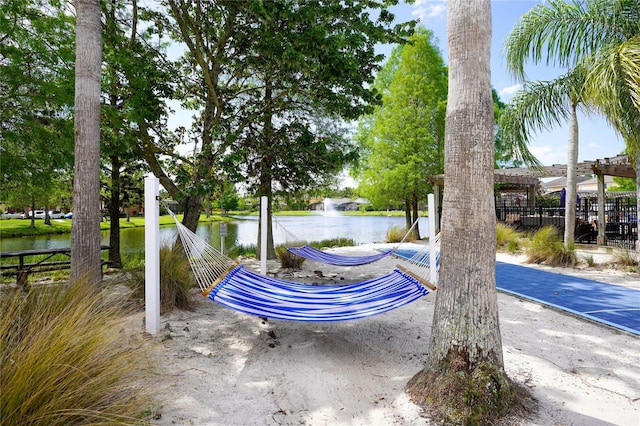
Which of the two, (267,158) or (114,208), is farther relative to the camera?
(114,208)

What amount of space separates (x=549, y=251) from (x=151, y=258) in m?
6.69

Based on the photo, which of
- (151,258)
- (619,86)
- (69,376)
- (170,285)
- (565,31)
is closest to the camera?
(69,376)

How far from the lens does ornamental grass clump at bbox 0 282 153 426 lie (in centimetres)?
130

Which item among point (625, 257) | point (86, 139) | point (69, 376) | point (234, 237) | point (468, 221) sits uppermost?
point (86, 139)

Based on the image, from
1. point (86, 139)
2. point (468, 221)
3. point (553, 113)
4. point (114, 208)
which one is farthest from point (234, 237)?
point (468, 221)

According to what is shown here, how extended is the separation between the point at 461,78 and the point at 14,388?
8.19 feet

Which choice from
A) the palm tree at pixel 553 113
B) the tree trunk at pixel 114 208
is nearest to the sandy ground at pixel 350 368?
the palm tree at pixel 553 113

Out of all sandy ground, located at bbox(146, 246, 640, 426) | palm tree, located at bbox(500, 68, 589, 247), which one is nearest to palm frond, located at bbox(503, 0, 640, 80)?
palm tree, located at bbox(500, 68, 589, 247)

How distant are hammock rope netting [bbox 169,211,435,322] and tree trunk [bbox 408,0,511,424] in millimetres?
694

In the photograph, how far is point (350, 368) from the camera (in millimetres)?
2559

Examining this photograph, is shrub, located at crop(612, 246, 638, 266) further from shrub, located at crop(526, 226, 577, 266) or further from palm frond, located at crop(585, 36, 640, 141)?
palm frond, located at crop(585, 36, 640, 141)

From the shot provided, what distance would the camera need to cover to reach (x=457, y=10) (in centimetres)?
205

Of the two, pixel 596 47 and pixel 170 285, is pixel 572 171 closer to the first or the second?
pixel 596 47

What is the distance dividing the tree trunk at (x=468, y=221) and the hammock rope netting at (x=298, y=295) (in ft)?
2.28
